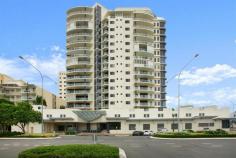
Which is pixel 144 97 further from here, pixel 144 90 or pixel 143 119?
pixel 143 119

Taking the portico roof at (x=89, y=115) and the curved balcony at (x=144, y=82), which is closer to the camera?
the portico roof at (x=89, y=115)

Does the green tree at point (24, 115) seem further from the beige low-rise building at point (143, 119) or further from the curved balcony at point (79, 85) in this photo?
the curved balcony at point (79, 85)

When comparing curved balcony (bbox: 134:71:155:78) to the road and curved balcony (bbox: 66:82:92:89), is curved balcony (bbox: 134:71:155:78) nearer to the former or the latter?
curved balcony (bbox: 66:82:92:89)

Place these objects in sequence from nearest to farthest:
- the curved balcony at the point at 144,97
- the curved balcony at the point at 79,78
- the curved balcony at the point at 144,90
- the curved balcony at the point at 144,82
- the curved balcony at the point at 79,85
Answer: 1. the curved balcony at the point at 144,97
2. the curved balcony at the point at 144,90
3. the curved balcony at the point at 144,82
4. the curved balcony at the point at 79,85
5. the curved balcony at the point at 79,78

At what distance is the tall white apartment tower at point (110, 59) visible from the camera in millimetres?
140875

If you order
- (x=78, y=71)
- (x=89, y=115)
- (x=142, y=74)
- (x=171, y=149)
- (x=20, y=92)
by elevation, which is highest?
A: (x=78, y=71)

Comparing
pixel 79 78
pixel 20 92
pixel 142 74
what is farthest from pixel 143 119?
pixel 20 92

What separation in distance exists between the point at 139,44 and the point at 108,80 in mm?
15403

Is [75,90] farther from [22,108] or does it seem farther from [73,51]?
[22,108]

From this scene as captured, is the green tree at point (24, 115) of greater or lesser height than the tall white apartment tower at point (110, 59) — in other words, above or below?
below

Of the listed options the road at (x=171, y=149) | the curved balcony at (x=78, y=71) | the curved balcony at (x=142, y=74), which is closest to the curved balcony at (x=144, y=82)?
the curved balcony at (x=142, y=74)

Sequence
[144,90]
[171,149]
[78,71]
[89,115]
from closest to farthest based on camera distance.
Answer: [171,149]
[89,115]
[144,90]
[78,71]

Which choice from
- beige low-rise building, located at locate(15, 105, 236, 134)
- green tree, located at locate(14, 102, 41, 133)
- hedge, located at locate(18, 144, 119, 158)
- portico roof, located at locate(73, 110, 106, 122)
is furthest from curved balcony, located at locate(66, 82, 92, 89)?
hedge, located at locate(18, 144, 119, 158)

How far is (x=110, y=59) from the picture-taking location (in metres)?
142
